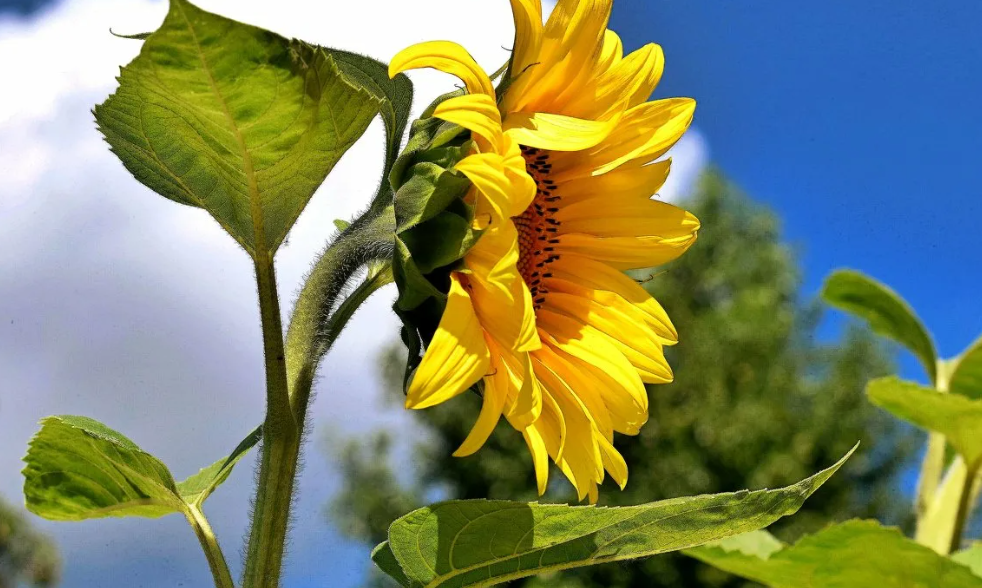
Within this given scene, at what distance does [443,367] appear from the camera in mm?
558

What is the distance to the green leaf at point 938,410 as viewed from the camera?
3.78 feet

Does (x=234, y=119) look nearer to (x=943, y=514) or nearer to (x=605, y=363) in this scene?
(x=605, y=363)

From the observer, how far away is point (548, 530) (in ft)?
1.92

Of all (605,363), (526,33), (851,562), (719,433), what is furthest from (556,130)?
(719,433)

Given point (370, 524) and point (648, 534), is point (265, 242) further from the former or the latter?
point (370, 524)

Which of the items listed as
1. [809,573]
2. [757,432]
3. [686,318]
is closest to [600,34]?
[809,573]

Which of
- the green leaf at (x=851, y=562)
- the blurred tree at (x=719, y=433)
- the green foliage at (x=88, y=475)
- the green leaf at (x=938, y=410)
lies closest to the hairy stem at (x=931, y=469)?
the green leaf at (x=938, y=410)

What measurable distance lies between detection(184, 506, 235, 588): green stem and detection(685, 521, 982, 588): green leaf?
0.44m

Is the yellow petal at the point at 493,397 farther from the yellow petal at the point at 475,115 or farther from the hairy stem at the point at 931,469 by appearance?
the hairy stem at the point at 931,469

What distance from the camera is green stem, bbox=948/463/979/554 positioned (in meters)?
1.26

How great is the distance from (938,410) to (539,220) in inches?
28.7

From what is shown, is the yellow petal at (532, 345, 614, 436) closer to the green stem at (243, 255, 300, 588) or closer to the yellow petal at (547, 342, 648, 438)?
the yellow petal at (547, 342, 648, 438)

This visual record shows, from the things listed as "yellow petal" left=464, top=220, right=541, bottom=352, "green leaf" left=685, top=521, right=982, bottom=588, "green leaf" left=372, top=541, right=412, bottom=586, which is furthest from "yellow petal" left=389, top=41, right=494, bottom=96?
"green leaf" left=685, top=521, right=982, bottom=588

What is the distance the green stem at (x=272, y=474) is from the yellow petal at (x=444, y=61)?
0.15m
